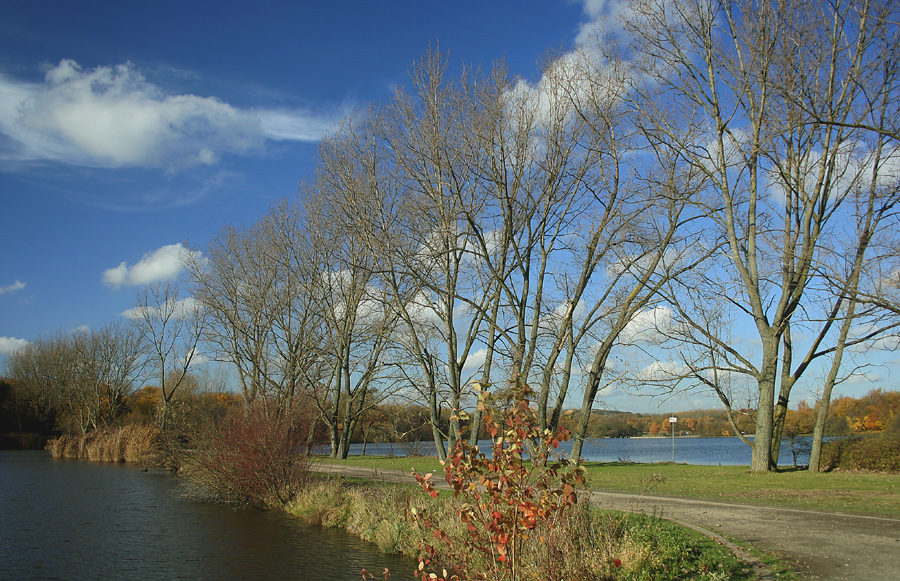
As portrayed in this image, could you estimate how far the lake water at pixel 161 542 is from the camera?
11305 millimetres

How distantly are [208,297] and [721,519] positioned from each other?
32297 mm

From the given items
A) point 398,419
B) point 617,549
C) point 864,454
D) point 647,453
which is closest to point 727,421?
point 864,454

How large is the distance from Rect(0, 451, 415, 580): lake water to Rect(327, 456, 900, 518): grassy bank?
5.84 meters

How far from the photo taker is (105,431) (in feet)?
131

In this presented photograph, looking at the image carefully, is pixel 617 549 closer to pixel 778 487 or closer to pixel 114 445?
pixel 778 487

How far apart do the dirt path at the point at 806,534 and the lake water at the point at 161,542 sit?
5.57 metres

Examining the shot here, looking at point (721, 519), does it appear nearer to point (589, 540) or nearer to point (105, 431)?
point (589, 540)

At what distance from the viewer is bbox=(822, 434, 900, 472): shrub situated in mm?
19312

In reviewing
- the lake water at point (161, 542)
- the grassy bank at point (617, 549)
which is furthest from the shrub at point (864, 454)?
the lake water at point (161, 542)

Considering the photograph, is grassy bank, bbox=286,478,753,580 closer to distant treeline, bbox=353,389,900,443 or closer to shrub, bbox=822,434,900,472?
distant treeline, bbox=353,389,900,443

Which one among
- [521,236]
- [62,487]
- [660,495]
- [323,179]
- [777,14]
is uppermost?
[777,14]

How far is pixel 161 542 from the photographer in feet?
44.9

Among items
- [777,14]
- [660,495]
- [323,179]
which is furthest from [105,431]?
[777,14]

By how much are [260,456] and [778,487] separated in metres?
14.1
